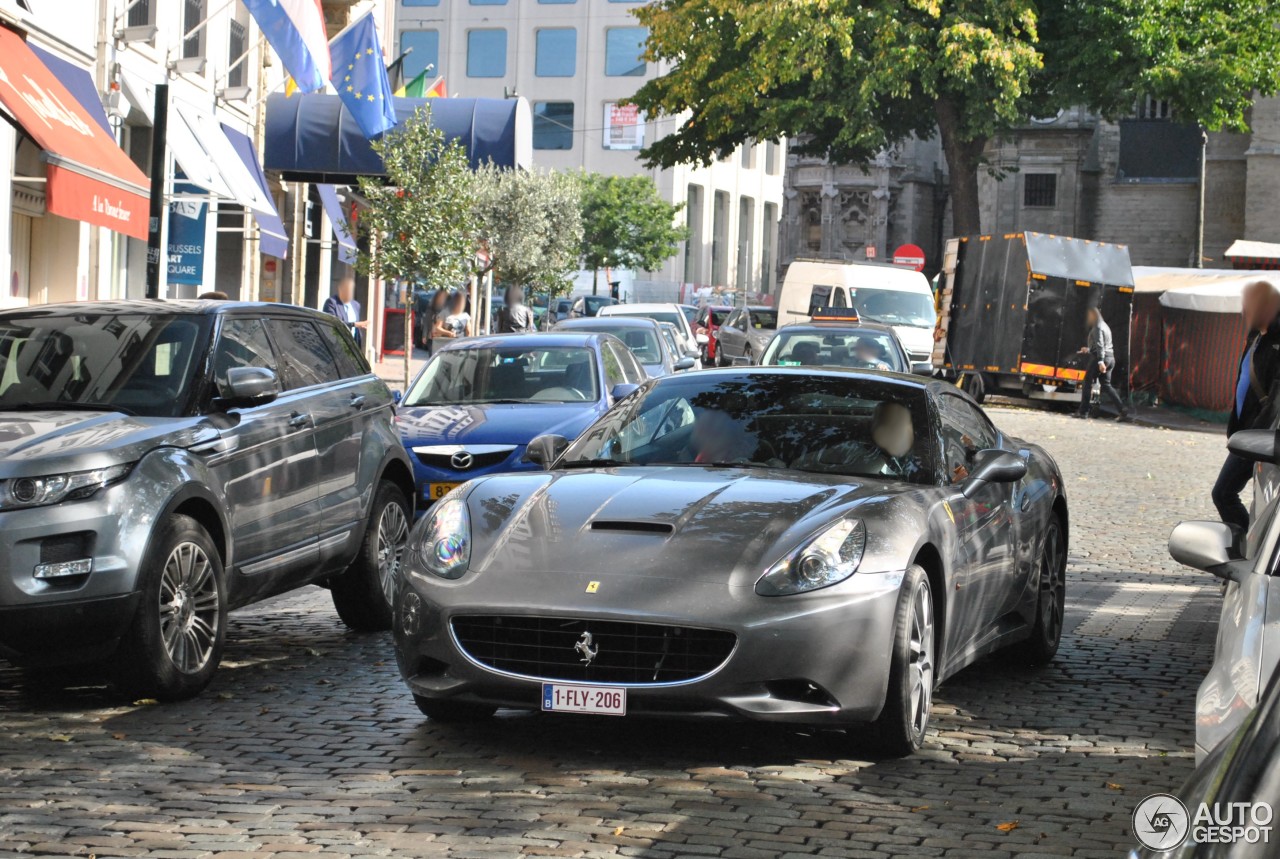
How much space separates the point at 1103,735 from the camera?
698cm

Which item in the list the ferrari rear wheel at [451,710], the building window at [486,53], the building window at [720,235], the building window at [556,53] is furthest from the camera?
the building window at [720,235]

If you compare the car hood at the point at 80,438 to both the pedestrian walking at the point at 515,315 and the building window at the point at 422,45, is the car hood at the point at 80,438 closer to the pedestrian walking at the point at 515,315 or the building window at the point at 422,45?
the pedestrian walking at the point at 515,315

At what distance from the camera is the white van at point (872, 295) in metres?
34.1

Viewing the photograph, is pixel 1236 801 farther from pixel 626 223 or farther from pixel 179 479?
pixel 626 223

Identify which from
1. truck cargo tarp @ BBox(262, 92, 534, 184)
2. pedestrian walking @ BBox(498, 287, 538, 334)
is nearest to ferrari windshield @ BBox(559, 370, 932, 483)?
pedestrian walking @ BBox(498, 287, 538, 334)

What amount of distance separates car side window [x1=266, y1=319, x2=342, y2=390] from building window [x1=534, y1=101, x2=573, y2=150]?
292 feet

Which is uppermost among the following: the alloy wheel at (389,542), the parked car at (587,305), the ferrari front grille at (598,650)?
the parked car at (587,305)

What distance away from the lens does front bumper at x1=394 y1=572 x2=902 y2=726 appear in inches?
232

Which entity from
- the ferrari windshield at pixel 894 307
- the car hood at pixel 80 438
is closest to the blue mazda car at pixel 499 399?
the car hood at pixel 80 438

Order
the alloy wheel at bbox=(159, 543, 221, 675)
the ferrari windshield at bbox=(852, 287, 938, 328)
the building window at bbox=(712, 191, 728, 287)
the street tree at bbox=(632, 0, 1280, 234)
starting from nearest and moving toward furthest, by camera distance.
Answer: the alloy wheel at bbox=(159, 543, 221, 675) < the ferrari windshield at bbox=(852, 287, 938, 328) < the street tree at bbox=(632, 0, 1280, 234) < the building window at bbox=(712, 191, 728, 287)

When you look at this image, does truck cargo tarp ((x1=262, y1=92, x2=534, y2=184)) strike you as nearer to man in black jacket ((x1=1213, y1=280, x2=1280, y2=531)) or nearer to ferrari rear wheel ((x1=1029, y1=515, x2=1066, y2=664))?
man in black jacket ((x1=1213, y1=280, x2=1280, y2=531))

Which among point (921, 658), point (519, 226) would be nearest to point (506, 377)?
point (921, 658)

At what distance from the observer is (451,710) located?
21.9 feet

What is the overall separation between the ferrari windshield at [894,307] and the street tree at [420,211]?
29.4ft
